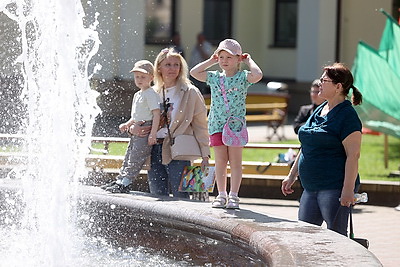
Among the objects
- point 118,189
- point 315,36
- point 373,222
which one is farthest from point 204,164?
point 315,36

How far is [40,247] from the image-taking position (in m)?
7.28

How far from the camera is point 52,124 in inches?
308

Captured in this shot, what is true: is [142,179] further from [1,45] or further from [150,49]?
[150,49]

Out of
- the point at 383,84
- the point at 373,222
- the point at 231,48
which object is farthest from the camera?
the point at 383,84

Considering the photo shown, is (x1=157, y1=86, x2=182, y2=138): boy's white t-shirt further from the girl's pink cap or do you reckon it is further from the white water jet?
the girl's pink cap

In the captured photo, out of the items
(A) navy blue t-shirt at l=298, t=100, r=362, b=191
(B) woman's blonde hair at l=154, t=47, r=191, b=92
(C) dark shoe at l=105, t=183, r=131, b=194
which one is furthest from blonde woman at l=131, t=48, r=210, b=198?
(A) navy blue t-shirt at l=298, t=100, r=362, b=191

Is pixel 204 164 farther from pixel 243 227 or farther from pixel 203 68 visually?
pixel 243 227

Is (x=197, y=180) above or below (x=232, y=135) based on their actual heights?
below

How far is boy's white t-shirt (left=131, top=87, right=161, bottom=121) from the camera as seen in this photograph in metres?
9.09

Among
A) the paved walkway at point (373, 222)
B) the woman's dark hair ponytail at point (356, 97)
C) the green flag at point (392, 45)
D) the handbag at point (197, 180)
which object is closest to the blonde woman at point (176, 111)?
the handbag at point (197, 180)

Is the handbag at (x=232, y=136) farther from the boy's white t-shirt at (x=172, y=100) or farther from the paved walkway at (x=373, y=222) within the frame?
the paved walkway at (x=373, y=222)

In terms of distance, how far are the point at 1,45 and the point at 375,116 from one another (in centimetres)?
503

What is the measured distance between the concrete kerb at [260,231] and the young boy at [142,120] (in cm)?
28

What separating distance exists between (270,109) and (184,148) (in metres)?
11.6
